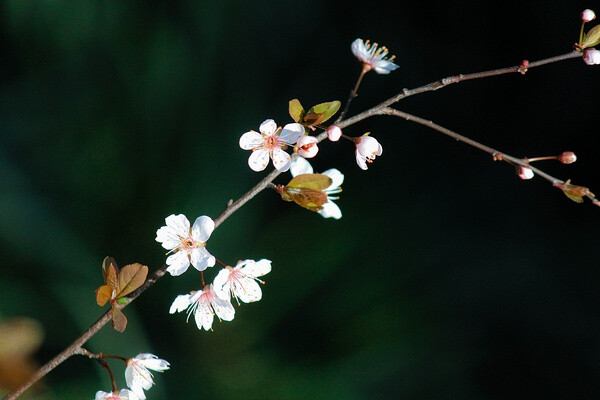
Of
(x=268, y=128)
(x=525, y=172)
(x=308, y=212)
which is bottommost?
(x=525, y=172)

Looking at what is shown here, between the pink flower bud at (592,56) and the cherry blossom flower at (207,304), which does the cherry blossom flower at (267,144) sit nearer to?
the cherry blossom flower at (207,304)

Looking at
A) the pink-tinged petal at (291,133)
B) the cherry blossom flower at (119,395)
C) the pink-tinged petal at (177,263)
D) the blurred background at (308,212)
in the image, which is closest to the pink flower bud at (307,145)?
the pink-tinged petal at (291,133)

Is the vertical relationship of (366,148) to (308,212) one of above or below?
below

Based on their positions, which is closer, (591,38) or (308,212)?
(591,38)

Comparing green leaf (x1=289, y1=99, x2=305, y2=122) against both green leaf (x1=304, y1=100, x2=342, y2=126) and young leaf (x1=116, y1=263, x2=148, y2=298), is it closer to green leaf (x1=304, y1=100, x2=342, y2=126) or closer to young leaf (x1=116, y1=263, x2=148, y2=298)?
green leaf (x1=304, y1=100, x2=342, y2=126)

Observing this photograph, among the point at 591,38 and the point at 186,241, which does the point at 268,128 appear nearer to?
the point at 186,241

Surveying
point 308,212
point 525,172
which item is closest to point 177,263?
point 525,172

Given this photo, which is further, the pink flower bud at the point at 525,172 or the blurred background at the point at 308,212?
the blurred background at the point at 308,212
